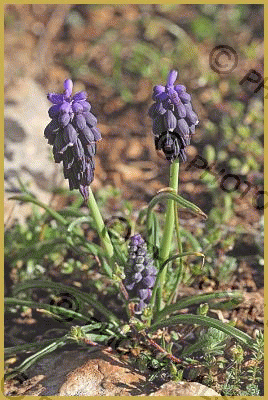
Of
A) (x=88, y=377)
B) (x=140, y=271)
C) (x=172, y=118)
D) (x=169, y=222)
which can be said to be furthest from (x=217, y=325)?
(x=172, y=118)

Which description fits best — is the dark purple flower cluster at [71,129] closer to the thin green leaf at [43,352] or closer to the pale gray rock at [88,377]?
the thin green leaf at [43,352]

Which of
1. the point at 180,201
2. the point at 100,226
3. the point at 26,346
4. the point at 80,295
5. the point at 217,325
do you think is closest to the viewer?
the point at 180,201

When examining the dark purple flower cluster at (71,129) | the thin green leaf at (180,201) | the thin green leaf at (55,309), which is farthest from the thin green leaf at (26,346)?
the dark purple flower cluster at (71,129)

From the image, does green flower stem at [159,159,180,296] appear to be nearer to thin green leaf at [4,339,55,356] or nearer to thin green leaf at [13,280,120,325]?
thin green leaf at [13,280,120,325]

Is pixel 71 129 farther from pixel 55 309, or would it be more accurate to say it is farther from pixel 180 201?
pixel 55 309
